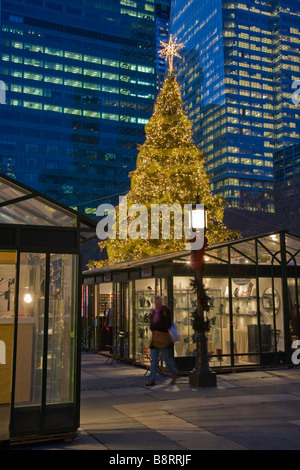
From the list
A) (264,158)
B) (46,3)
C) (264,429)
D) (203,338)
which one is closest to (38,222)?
(264,429)

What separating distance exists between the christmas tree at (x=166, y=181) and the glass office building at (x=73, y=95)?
83.8m

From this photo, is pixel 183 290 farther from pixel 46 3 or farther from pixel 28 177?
pixel 46 3

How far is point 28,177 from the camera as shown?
105938 mm

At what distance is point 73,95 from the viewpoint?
4619 inches

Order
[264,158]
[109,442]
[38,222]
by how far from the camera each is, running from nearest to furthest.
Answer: [109,442], [38,222], [264,158]

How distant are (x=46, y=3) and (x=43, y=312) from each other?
13173 centimetres

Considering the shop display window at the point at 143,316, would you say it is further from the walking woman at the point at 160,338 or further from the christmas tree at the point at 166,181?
the christmas tree at the point at 166,181

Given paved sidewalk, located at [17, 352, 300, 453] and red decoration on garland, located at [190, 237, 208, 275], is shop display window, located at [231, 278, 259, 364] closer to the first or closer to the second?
paved sidewalk, located at [17, 352, 300, 453]

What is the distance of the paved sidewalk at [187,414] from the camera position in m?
6.29

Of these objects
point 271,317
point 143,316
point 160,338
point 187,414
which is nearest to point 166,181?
point 143,316

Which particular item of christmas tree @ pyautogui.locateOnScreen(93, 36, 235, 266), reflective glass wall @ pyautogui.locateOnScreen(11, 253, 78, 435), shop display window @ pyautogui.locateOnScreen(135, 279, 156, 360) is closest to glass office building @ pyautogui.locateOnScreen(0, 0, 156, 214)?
christmas tree @ pyautogui.locateOnScreen(93, 36, 235, 266)

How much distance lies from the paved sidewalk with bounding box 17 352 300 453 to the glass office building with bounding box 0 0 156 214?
9757cm

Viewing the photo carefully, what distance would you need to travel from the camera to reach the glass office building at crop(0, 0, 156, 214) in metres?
107

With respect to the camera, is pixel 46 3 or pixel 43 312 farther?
pixel 46 3
